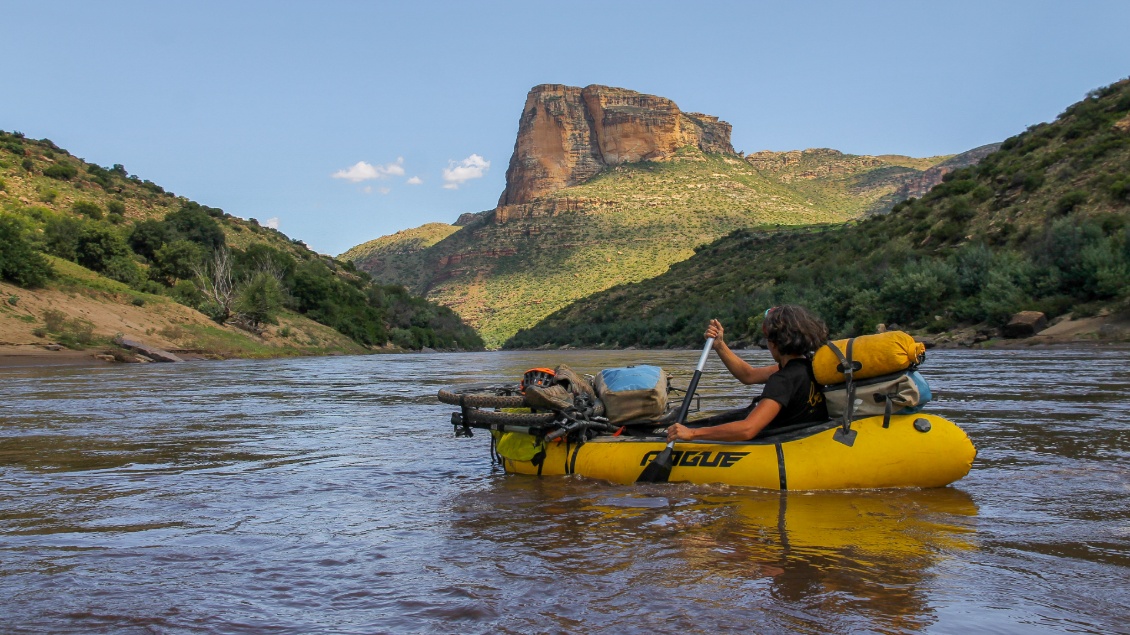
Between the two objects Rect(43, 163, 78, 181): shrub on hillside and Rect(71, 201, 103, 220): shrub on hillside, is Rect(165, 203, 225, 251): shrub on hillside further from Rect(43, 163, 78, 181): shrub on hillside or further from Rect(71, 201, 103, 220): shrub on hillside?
Rect(43, 163, 78, 181): shrub on hillside

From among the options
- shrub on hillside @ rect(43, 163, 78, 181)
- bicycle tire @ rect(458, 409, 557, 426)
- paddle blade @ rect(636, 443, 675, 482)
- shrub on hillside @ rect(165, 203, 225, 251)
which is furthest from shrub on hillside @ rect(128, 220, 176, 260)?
paddle blade @ rect(636, 443, 675, 482)

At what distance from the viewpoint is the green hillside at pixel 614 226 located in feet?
308

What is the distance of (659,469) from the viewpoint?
5.51 metres

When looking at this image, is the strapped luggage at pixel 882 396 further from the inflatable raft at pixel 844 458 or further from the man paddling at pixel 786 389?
the man paddling at pixel 786 389

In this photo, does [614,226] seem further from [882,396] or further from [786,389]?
[882,396]

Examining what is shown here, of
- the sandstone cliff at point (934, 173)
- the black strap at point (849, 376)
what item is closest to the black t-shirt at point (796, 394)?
the black strap at point (849, 376)

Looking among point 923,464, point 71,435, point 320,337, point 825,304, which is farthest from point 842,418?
point 320,337

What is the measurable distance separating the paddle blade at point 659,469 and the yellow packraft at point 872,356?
1.18 m

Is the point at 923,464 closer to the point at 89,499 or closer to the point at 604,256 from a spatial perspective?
the point at 89,499

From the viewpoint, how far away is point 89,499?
16.9 ft

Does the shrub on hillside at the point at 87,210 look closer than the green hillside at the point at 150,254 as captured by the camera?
No

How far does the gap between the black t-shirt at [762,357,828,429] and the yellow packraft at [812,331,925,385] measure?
16 cm

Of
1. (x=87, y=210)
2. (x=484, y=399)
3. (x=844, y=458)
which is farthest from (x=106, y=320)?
(x=844, y=458)

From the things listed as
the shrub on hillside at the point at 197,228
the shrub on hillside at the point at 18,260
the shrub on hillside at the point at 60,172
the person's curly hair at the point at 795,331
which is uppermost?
the shrub on hillside at the point at 60,172
